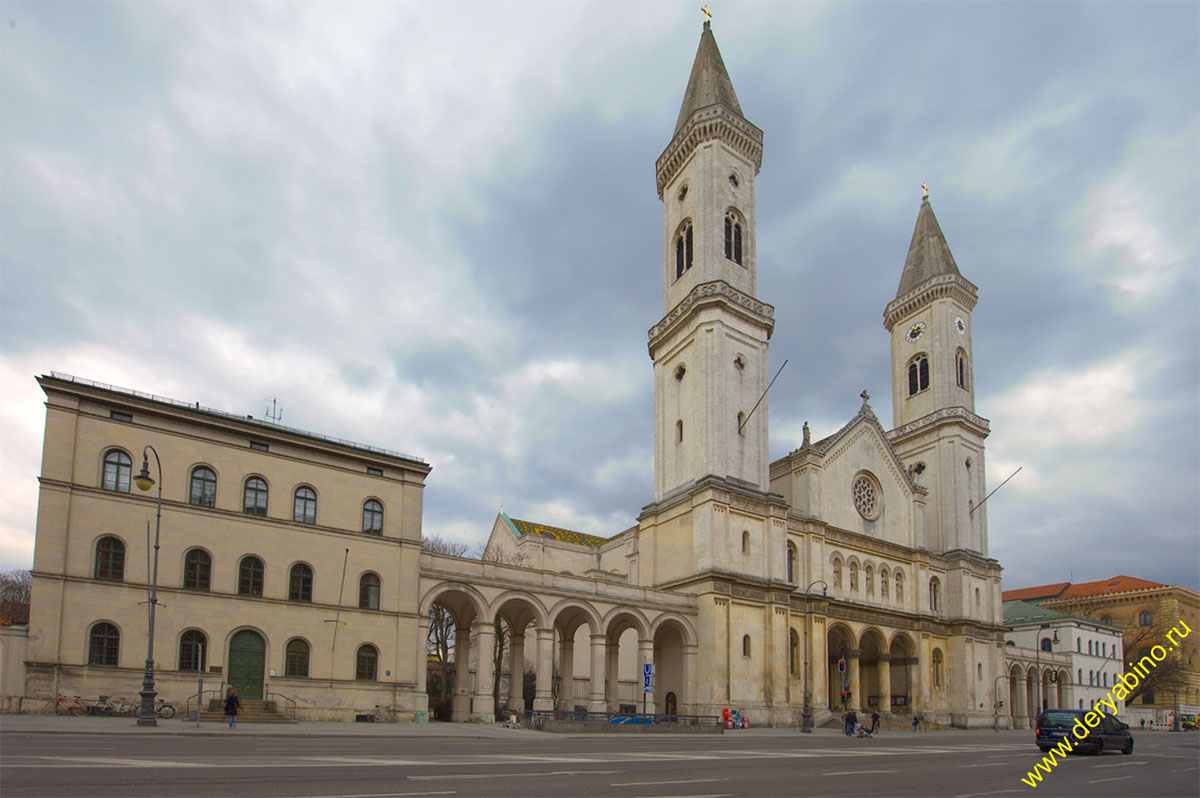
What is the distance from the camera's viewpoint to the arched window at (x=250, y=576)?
116 ft

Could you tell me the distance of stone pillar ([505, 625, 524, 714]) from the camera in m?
44.2

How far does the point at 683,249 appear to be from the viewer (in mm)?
58719

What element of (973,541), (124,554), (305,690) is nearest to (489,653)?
(305,690)

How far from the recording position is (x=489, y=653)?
132ft

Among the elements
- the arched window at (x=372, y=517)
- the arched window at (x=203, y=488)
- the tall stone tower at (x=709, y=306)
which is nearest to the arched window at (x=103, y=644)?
the arched window at (x=203, y=488)

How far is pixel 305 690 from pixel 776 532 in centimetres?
2903

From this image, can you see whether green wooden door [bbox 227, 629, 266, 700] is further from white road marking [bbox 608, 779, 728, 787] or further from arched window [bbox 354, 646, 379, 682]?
white road marking [bbox 608, 779, 728, 787]

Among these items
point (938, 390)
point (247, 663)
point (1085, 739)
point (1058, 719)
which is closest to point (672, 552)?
point (247, 663)

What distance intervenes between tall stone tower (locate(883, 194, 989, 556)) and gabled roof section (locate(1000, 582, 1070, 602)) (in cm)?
5560

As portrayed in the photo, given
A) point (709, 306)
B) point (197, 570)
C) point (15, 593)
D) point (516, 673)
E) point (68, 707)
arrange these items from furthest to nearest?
point (15, 593), point (709, 306), point (516, 673), point (197, 570), point (68, 707)

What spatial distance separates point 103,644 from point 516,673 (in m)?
20.8

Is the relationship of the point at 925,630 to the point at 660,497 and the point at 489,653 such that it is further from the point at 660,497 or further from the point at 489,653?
the point at 489,653

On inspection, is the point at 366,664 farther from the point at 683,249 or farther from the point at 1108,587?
the point at 1108,587

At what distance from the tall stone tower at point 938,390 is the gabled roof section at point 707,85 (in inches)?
1033
